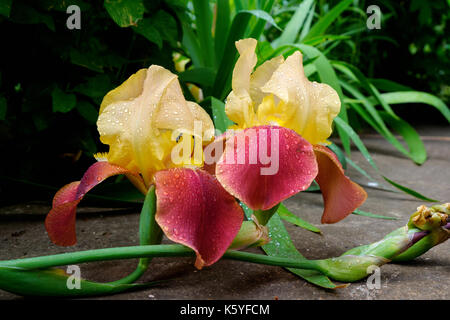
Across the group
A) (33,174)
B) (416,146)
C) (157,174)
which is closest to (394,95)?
(416,146)

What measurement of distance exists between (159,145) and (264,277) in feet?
0.94

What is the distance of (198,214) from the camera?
24.9 inches

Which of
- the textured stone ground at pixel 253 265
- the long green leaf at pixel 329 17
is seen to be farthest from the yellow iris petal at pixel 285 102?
the long green leaf at pixel 329 17

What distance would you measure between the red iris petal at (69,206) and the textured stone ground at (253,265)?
3.6 inches

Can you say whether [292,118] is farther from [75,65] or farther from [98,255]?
[75,65]

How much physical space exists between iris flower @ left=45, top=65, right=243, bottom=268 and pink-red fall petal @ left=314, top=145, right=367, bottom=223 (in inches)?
7.1

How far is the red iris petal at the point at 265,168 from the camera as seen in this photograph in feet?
2.07

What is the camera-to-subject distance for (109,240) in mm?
→ 978

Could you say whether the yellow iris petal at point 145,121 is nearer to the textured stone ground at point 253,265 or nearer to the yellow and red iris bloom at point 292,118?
the yellow and red iris bloom at point 292,118

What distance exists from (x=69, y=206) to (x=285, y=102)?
1.24ft

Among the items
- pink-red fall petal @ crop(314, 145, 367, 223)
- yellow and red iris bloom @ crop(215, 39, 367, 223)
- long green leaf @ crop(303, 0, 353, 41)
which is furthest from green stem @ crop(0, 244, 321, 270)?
long green leaf @ crop(303, 0, 353, 41)

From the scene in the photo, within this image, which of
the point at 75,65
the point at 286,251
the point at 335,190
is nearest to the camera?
the point at 335,190

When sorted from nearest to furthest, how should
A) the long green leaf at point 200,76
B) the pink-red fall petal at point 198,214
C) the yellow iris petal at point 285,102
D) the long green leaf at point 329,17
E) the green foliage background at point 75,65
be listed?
the pink-red fall petal at point 198,214 → the yellow iris petal at point 285,102 → the green foliage background at point 75,65 → the long green leaf at point 200,76 → the long green leaf at point 329,17

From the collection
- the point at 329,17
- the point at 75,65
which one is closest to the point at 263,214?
the point at 75,65
